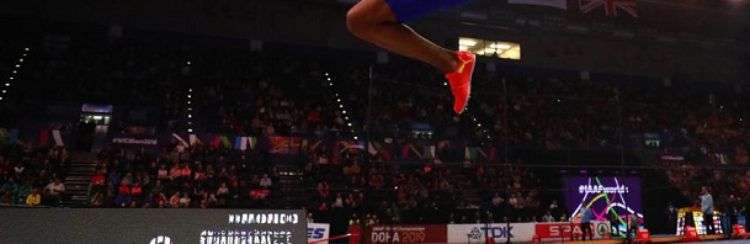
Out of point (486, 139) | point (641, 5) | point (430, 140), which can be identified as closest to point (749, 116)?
point (641, 5)

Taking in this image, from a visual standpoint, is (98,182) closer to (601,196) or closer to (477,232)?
(477,232)

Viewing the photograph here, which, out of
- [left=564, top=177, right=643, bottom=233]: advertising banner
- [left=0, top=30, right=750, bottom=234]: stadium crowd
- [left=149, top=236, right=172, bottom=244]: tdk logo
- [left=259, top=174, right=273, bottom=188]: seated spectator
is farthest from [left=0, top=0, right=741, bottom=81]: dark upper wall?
[left=149, top=236, right=172, bottom=244]: tdk logo

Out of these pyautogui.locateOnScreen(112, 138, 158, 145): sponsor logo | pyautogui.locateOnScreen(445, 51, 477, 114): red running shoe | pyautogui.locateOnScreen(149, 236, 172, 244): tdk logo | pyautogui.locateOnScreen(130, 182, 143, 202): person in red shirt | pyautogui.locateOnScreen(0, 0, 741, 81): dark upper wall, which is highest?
pyautogui.locateOnScreen(0, 0, 741, 81): dark upper wall

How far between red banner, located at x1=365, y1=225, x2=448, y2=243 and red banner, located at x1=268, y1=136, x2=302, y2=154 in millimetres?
4095

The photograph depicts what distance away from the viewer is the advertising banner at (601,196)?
658 inches

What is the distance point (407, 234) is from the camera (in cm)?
1282

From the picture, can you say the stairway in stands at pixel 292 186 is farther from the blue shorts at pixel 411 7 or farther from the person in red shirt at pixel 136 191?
the blue shorts at pixel 411 7

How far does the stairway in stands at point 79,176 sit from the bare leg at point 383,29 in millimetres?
13193

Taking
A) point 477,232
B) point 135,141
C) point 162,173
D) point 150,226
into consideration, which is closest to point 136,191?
point 162,173

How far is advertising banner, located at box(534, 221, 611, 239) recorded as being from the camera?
48.2 feet

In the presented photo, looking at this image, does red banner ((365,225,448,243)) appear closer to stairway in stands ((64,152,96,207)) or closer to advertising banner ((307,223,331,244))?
advertising banner ((307,223,331,244))

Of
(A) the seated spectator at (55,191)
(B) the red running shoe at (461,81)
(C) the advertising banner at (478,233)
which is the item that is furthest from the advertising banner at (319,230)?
(B) the red running shoe at (461,81)

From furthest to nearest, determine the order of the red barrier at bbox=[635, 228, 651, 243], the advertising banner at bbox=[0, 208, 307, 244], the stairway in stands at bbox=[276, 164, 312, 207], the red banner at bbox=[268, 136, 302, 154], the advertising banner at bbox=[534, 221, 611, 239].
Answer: the red banner at bbox=[268, 136, 302, 154] → the advertising banner at bbox=[534, 221, 611, 239] → the red barrier at bbox=[635, 228, 651, 243] → the stairway in stands at bbox=[276, 164, 312, 207] → the advertising banner at bbox=[0, 208, 307, 244]

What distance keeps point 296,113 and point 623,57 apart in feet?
53.6
